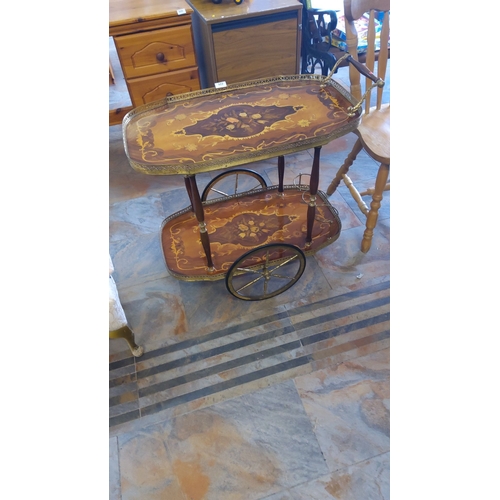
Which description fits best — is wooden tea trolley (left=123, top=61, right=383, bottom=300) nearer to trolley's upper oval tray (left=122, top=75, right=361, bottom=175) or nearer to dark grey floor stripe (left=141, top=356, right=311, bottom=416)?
trolley's upper oval tray (left=122, top=75, right=361, bottom=175)

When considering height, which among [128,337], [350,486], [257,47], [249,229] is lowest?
[350,486]

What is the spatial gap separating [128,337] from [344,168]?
1.43m

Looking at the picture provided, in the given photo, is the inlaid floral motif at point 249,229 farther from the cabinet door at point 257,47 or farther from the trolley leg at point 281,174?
the cabinet door at point 257,47

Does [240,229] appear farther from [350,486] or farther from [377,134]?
[350,486]

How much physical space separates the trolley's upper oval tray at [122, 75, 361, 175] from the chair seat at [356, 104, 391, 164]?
1.08ft

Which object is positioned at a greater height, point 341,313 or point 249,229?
point 249,229

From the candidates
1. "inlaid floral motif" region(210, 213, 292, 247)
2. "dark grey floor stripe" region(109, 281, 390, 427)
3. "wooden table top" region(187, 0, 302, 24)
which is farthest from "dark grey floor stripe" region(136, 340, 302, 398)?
"wooden table top" region(187, 0, 302, 24)

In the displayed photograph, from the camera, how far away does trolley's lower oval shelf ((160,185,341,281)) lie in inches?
71.2

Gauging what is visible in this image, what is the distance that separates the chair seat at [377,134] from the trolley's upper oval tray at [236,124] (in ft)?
1.08

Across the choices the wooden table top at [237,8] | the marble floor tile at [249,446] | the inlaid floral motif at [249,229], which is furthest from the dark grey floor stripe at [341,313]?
the wooden table top at [237,8]

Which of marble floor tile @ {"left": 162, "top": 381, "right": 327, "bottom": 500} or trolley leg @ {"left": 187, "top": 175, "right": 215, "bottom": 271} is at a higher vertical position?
trolley leg @ {"left": 187, "top": 175, "right": 215, "bottom": 271}

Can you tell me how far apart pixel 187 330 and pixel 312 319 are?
0.59 meters

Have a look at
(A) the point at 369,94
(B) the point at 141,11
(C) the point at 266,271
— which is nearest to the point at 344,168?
(A) the point at 369,94

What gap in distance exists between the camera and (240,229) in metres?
1.89
